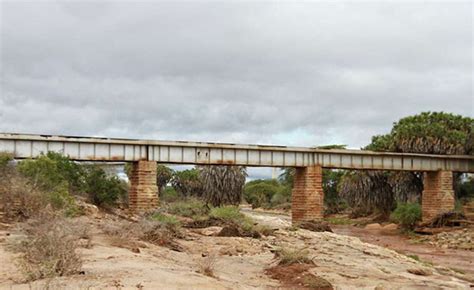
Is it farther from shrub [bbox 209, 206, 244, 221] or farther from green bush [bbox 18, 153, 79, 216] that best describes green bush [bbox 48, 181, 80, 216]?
shrub [bbox 209, 206, 244, 221]

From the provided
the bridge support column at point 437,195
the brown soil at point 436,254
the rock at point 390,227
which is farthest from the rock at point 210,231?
the rock at point 390,227

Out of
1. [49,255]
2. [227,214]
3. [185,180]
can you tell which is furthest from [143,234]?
[185,180]

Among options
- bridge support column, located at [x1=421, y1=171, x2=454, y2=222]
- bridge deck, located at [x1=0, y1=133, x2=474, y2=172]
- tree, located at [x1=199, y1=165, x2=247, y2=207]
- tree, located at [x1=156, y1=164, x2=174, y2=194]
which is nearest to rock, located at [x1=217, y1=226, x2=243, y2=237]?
bridge deck, located at [x1=0, y1=133, x2=474, y2=172]

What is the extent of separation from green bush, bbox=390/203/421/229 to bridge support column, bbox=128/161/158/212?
67.8 ft

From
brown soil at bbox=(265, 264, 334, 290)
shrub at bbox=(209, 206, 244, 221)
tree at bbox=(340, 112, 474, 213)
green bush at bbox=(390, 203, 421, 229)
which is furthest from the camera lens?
tree at bbox=(340, 112, 474, 213)

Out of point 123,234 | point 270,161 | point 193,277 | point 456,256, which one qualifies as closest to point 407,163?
point 270,161

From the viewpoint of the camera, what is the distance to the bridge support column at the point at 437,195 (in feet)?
143

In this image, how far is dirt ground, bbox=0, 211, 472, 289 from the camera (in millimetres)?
11000

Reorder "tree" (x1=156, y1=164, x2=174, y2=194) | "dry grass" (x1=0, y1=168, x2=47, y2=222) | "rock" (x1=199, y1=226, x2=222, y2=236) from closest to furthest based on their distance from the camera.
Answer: "dry grass" (x1=0, y1=168, x2=47, y2=222) < "rock" (x1=199, y1=226, x2=222, y2=236) < "tree" (x1=156, y1=164, x2=174, y2=194)

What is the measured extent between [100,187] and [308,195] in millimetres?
12991

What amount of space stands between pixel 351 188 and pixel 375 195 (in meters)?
2.42

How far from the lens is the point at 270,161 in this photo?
39.2m

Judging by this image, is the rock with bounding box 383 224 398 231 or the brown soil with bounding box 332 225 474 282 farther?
the rock with bounding box 383 224 398 231

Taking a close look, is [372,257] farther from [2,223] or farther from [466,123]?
[466,123]
